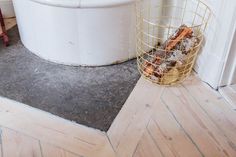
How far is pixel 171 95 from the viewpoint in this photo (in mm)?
1342

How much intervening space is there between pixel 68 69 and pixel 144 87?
1.41ft

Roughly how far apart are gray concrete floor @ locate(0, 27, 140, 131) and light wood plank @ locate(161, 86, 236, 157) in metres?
0.22

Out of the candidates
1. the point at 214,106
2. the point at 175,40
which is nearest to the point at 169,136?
the point at 214,106

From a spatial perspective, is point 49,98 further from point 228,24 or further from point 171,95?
point 228,24

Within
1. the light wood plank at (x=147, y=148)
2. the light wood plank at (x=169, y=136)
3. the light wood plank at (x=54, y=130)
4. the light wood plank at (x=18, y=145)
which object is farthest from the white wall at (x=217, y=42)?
the light wood plank at (x=18, y=145)

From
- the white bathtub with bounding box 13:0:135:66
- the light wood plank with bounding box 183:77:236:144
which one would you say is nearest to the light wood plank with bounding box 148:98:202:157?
the light wood plank with bounding box 183:77:236:144

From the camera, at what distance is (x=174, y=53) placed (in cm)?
139

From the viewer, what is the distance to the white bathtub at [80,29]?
4.35 ft

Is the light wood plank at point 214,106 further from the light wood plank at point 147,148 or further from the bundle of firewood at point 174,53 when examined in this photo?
the light wood plank at point 147,148

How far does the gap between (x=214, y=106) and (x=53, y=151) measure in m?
0.74

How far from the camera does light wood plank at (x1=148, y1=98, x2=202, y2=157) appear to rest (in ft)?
3.51

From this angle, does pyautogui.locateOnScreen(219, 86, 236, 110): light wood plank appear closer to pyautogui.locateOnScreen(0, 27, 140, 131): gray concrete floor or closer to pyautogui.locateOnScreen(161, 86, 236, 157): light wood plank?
pyautogui.locateOnScreen(161, 86, 236, 157): light wood plank

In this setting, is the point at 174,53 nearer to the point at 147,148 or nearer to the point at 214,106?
the point at 214,106

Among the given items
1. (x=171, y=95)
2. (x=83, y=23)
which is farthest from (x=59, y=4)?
(x=171, y=95)
